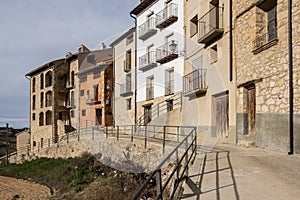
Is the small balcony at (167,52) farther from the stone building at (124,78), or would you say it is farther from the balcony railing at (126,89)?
the balcony railing at (126,89)

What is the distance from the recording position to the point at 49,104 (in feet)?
111

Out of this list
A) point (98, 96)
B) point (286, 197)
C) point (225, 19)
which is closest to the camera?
point (286, 197)

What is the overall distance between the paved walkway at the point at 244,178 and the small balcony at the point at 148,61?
13.3 meters

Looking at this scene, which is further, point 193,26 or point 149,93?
point 149,93

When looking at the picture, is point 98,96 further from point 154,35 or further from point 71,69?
point 154,35

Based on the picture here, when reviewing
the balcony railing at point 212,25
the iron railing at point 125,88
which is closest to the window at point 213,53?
the balcony railing at point 212,25

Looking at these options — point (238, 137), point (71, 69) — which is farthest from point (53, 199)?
point (71, 69)

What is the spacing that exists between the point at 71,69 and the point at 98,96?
6.03 metres

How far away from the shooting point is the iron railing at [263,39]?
30.8ft

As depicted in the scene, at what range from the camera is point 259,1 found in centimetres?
948

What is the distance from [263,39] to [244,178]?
5.81 m

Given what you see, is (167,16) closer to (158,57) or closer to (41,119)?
(158,57)

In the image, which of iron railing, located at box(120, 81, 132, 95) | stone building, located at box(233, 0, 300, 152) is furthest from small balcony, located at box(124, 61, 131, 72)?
stone building, located at box(233, 0, 300, 152)

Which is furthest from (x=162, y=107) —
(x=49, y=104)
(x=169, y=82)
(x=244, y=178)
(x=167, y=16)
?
(x=49, y=104)
